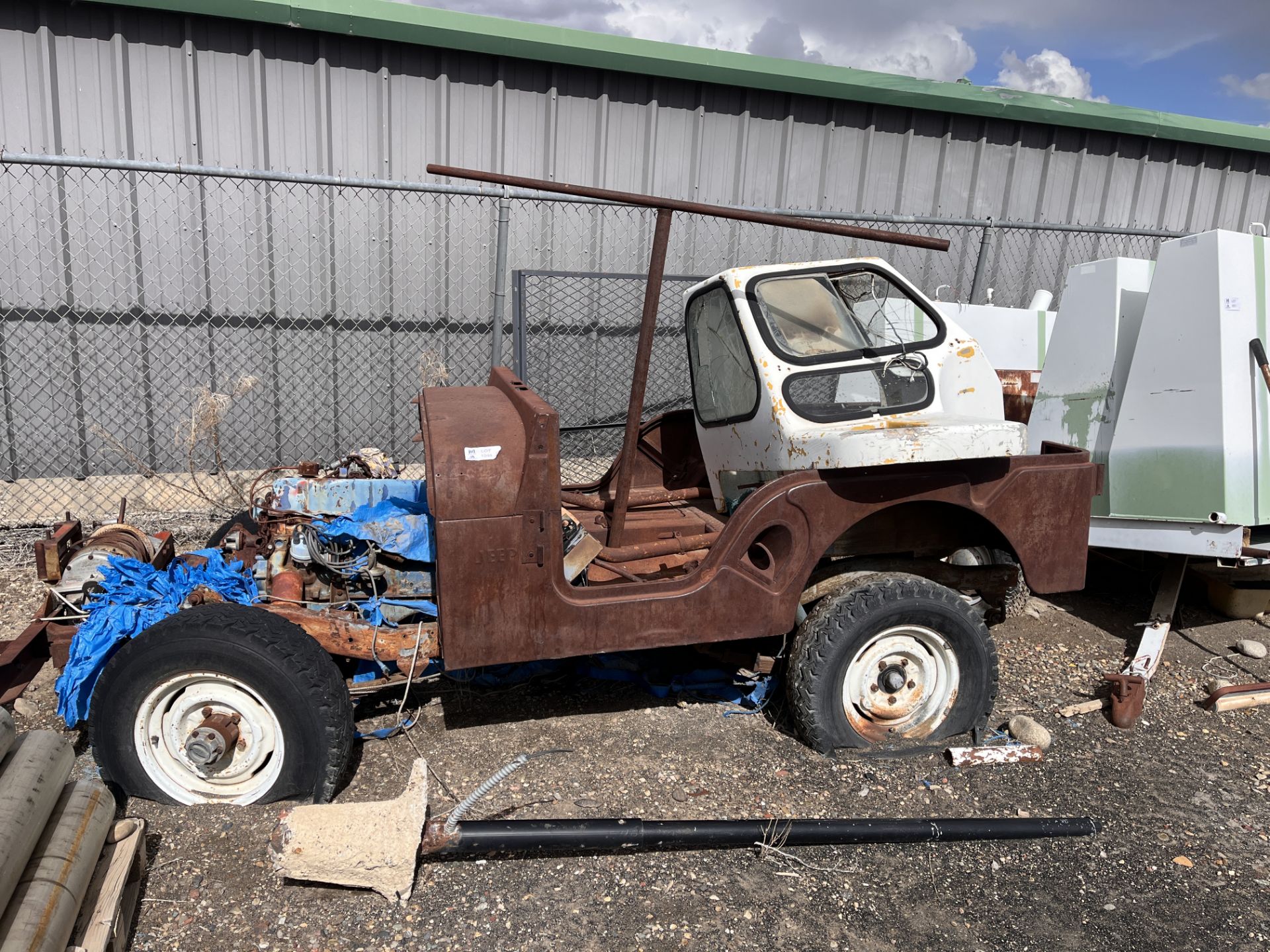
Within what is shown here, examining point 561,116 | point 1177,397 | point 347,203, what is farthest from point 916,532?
point 347,203

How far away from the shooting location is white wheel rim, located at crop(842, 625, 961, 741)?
11.2 feet

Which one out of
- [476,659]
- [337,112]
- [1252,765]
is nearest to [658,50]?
[337,112]

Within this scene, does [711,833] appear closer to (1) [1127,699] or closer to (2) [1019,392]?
(1) [1127,699]

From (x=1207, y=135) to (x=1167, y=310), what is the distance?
5.50m

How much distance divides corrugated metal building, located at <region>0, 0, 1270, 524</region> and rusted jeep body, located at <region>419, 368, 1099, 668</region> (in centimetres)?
289

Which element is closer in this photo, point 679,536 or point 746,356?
point 746,356

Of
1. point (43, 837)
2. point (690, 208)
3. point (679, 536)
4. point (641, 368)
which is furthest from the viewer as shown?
point (679, 536)

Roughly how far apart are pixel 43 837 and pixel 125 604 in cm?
93

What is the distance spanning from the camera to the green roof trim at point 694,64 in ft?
18.6

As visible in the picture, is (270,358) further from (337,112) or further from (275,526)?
(275,526)

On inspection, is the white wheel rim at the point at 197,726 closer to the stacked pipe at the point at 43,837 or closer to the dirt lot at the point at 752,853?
the dirt lot at the point at 752,853

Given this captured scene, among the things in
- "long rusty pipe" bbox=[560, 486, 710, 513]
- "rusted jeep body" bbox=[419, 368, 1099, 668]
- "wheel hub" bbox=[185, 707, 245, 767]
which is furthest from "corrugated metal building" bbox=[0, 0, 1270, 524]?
"wheel hub" bbox=[185, 707, 245, 767]

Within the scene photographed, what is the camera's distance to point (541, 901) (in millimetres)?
2607

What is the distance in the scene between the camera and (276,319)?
6113 millimetres
